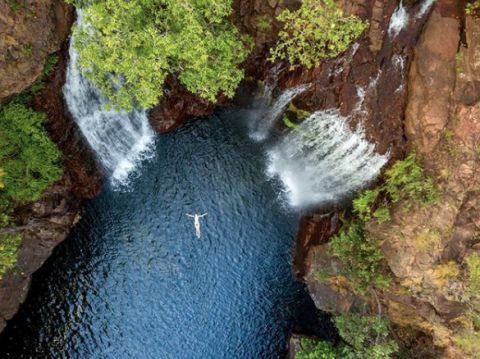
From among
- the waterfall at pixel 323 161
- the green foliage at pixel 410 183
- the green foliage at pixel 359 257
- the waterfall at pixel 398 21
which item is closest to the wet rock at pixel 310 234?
the waterfall at pixel 323 161

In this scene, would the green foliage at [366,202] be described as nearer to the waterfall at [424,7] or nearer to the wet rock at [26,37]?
the waterfall at [424,7]

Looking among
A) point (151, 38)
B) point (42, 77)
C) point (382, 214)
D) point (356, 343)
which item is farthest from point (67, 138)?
point (356, 343)

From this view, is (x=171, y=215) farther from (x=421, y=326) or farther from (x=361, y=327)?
(x=421, y=326)

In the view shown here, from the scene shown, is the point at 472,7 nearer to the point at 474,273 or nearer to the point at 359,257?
the point at 474,273

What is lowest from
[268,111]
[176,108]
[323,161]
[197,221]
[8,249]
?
[323,161]

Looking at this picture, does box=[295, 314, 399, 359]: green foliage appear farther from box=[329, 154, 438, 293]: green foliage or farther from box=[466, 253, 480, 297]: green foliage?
box=[466, 253, 480, 297]: green foliage

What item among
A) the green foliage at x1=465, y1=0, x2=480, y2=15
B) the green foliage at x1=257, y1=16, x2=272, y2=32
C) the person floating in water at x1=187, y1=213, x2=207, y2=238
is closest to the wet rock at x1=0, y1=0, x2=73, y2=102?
the green foliage at x1=257, y1=16, x2=272, y2=32
